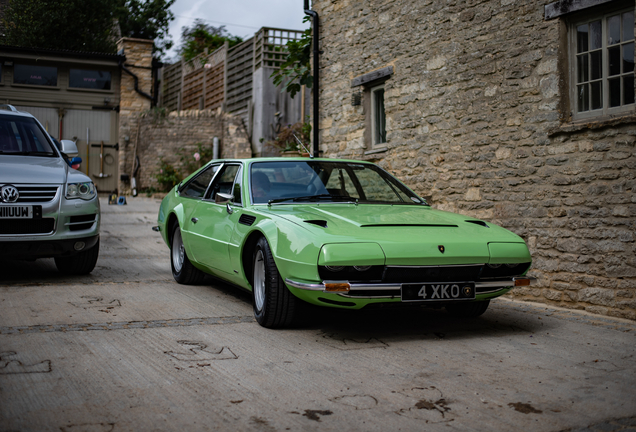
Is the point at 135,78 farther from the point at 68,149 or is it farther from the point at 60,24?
the point at 68,149

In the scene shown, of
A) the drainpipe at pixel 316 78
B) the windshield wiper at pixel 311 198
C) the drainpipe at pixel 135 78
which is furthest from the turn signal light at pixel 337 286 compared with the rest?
the drainpipe at pixel 135 78

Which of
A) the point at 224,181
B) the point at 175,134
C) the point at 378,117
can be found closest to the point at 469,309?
the point at 224,181

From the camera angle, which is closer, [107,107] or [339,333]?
[339,333]

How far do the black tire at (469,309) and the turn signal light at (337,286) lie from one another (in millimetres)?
1448

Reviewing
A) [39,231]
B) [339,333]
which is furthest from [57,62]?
[339,333]

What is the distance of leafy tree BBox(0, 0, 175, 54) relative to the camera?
17.3 metres

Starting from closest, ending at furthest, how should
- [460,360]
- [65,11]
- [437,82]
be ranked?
[460,360]
[437,82]
[65,11]

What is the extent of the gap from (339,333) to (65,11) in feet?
69.6

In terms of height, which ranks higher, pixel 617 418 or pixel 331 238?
pixel 331 238

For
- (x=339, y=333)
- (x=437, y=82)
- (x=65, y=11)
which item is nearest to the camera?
(x=339, y=333)

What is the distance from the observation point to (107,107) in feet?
75.4

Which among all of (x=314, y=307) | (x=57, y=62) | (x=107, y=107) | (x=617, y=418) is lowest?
(x=617, y=418)

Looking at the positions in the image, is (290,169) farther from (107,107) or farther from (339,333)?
(107,107)

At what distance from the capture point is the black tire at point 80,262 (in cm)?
727
